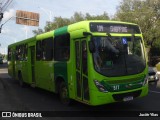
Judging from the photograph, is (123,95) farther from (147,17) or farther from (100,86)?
(147,17)

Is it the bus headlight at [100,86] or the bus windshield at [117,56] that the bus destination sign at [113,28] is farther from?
the bus headlight at [100,86]

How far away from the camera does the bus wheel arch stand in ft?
40.5

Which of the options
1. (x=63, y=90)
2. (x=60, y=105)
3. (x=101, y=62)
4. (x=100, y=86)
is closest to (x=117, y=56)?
(x=101, y=62)

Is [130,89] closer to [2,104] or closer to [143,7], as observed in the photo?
[2,104]

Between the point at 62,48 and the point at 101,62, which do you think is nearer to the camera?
the point at 101,62

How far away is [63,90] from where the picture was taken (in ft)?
41.3

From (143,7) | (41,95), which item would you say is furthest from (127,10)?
(41,95)

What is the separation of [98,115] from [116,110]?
853mm

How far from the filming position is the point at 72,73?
11.4 meters

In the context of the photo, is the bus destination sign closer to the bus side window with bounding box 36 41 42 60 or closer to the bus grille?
the bus grille

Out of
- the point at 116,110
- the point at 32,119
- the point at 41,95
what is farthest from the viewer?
the point at 41,95

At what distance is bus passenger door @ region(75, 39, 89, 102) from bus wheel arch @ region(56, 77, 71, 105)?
4.02 ft

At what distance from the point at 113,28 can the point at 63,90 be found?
3.13 metres

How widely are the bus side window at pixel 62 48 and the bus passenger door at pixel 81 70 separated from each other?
796mm
